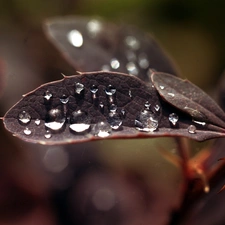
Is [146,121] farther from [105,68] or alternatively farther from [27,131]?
[105,68]

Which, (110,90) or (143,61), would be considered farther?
(143,61)

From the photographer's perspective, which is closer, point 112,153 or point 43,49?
point 112,153

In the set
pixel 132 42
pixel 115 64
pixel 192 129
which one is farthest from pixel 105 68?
pixel 192 129

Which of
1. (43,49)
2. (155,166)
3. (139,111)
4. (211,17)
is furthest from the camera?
(211,17)

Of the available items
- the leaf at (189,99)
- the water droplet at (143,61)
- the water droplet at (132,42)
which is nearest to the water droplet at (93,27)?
the water droplet at (132,42)

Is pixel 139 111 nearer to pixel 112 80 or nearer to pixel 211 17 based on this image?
pixel 112 80

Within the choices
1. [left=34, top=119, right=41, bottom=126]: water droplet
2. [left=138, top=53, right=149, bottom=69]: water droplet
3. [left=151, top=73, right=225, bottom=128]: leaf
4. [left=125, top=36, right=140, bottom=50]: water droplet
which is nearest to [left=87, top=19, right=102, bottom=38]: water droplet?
[left=125, top=36, right=140, bottom=50]: water droplet

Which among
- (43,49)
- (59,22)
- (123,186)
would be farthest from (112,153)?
(43,49)

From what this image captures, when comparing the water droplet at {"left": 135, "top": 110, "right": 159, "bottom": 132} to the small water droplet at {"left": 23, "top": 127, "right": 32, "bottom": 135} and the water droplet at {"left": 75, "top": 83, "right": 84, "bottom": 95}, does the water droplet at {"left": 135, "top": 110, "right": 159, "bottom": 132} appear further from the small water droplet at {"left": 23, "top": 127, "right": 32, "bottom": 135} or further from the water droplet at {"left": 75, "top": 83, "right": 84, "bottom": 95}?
the small water droplet at {"left": 23, "top": 127, "right": 32, "bottom": 135}
